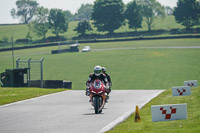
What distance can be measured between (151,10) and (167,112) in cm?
12935

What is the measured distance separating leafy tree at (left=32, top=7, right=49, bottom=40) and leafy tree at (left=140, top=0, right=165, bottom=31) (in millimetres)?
28352

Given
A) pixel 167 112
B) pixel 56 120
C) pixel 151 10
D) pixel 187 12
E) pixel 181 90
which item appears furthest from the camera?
pixel 151 10

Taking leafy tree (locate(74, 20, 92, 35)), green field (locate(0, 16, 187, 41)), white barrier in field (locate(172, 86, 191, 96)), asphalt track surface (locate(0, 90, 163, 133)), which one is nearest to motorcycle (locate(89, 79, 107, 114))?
asphalt track surface (locate(0, 90, 163, 133))

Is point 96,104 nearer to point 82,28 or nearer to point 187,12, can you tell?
point 82,28

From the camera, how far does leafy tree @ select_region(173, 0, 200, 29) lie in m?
124

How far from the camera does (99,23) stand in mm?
133500

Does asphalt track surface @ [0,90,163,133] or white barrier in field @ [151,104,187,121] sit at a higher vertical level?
white barrier in field @ [151,104,187,121]

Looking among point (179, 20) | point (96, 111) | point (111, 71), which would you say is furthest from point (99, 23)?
point (96, 111)

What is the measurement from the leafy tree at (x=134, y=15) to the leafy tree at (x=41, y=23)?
23413mm

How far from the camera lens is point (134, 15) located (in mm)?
134000

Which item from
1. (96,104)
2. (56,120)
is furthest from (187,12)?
(56,120)

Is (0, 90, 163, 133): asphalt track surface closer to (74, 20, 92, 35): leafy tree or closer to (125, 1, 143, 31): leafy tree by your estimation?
(74, 20, 92, 35): leafy tree

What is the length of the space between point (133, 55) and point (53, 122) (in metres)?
58.8

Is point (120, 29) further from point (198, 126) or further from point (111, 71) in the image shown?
point (198, 126)
